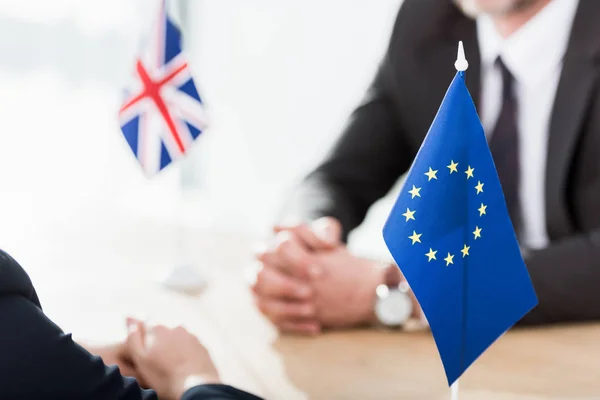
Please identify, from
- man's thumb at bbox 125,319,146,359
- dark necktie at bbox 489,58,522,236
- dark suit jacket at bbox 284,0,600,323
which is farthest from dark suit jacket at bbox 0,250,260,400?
dark necktie at bbox 489,58,522,236

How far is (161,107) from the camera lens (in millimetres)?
1449

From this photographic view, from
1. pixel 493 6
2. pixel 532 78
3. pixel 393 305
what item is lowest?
pixel 393 305

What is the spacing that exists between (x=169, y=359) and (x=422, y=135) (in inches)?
32.8

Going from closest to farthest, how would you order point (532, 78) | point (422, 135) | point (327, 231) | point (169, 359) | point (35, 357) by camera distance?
point (35, 357), point (169, 359), point (327, 231), point (532, 78), point (422, 135)

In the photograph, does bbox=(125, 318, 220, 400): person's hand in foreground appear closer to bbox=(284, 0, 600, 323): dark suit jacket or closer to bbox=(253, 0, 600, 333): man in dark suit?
bbox=(253, 0, 600, 333): man in dark suit

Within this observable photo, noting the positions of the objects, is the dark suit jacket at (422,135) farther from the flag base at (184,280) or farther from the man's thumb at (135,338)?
the man's thumb at (135,338)

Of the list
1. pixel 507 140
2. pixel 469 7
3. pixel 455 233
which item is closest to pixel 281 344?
pixel 455 233

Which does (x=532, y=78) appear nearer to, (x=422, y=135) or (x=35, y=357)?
(x=422, y=135)

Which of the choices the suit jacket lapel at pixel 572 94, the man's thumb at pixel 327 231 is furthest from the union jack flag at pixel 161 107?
the suit jacket lapel at pixel 572 94

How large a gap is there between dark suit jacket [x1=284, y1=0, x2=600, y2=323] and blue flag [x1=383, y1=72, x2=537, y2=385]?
0.46 meters

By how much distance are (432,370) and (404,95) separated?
28.3 inches

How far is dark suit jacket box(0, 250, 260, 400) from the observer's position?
0.72 m

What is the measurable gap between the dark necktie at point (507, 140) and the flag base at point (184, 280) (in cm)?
57

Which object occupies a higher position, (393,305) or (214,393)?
(214,393)
